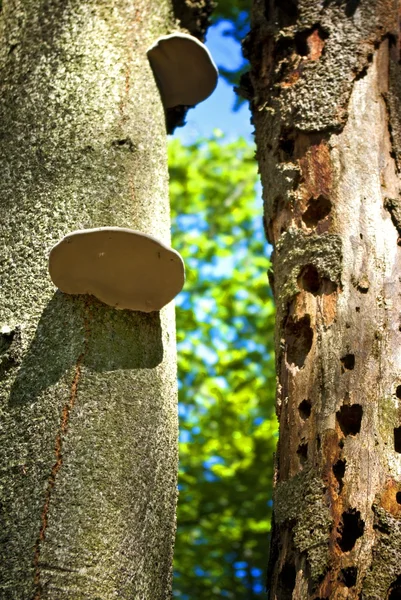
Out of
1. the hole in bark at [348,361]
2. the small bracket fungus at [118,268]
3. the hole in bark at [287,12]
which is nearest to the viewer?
the small bracket fungus at [118,268]

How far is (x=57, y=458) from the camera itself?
2.21 m

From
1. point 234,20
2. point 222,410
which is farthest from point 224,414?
point 234,20

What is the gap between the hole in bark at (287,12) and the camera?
3.70 meters

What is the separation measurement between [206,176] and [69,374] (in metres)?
11.4

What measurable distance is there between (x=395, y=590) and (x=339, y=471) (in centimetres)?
42

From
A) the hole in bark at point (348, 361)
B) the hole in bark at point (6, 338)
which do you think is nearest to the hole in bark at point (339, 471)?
the hole in bark at point (348, 361)

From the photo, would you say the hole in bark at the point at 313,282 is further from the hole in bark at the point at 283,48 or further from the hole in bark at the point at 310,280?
the hole in bark at the point at 283,48

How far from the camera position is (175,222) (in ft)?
44.2

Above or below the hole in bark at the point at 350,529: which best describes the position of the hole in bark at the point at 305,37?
above

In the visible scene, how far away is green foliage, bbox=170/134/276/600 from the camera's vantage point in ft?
25.5

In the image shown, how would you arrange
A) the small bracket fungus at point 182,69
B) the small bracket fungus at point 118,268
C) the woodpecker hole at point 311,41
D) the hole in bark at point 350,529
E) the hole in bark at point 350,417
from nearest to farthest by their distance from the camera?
1. the hole in bark at point 350,529
2. the small bracket fungus at point 118,268
3. the hole in bark at point 350,417
4. the small bracket fungus at point 182,69
5. the woodpecker hole at point 311,41

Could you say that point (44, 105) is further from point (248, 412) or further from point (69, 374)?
point (248, 412)

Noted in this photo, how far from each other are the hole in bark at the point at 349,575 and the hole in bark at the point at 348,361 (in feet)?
2.34

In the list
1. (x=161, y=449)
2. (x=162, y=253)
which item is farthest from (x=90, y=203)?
(x=161, y=449)
